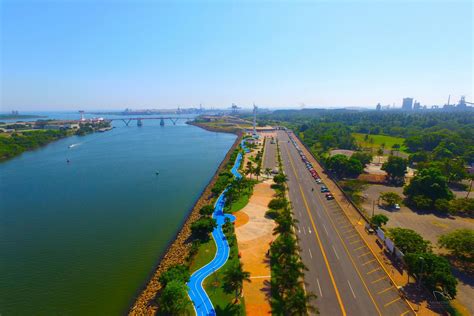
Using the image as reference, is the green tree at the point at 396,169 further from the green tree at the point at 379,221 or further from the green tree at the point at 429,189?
the green tree at the point at 379,221

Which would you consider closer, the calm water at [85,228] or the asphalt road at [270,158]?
the calm water at [85,228]

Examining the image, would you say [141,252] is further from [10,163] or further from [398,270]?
[10,163]

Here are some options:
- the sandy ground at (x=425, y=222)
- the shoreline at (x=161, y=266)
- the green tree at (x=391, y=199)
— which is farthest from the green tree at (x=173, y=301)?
the green tree at (x=391, y=199)

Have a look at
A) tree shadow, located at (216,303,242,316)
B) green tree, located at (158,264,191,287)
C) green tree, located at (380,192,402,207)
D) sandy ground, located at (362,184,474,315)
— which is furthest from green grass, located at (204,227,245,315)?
green tree, located at (380,192,402,207)

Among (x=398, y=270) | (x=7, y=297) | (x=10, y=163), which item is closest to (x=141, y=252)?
(x=7, y=297)

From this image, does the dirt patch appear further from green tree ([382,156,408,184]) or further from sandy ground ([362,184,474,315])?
green tree ([382,156,408,184])

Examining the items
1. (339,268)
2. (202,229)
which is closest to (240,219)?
(202,229)
